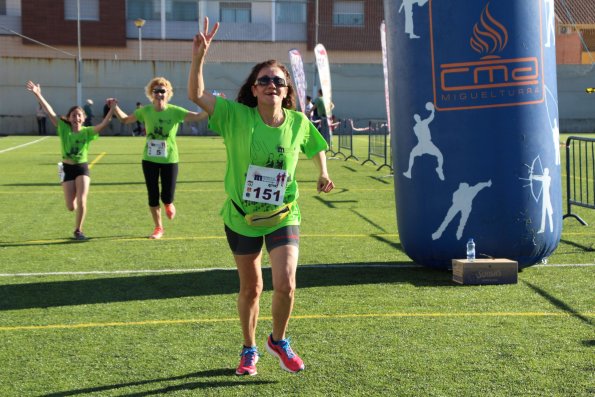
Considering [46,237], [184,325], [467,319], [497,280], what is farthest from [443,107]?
[46,237]

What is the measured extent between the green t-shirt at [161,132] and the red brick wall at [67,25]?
42.8m

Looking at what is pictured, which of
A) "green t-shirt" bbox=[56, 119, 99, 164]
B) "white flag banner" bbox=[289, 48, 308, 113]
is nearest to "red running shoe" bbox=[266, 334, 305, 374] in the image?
"green t-shirt" bbox=[56, 119, 99, 164]

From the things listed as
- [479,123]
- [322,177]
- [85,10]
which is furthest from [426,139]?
[85,10]

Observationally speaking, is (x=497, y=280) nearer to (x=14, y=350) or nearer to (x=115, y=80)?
(x=14, y=350)

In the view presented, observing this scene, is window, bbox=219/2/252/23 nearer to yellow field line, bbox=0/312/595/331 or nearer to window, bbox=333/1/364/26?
window, bbox=333/1/364/26

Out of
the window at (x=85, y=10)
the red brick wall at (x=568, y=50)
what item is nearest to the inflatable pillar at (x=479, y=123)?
the red brick wall at (x=568, y=50)

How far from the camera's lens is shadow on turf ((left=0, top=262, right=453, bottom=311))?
7852 millimetres

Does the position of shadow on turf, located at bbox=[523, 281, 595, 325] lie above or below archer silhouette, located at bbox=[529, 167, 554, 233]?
below

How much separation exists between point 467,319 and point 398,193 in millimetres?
2297

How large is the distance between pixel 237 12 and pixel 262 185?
47446 mm

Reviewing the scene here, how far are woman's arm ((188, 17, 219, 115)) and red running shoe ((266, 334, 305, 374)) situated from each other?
142 centimetres

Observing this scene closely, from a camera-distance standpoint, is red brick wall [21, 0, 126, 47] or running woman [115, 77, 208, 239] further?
red brick wall [21, 0, 126, 47]

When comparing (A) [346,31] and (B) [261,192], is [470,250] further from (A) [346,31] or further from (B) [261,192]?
(A) [346,31]

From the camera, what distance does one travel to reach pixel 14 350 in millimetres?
6129
